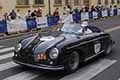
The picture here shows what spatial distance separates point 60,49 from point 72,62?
0.61 meters

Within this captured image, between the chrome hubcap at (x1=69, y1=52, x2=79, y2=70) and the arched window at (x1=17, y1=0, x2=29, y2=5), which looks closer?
the chrome hubcap at (x1=69, y1=52, x2=79, y2=70)

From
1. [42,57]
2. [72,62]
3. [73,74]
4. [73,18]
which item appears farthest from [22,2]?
[42,57]

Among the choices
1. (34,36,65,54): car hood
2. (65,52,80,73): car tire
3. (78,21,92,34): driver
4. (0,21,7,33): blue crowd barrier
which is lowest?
(0,21,7,33): blue crowd barrier

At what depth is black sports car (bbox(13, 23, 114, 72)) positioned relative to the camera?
725cm

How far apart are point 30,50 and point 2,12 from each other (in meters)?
15.9

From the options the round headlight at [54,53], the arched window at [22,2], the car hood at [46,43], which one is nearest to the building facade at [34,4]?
the arched window at [22,2]

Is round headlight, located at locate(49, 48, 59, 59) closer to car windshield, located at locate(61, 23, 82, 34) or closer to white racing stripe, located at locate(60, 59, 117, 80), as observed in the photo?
white racing stripe, located at locate(60, 59, 117, 80)

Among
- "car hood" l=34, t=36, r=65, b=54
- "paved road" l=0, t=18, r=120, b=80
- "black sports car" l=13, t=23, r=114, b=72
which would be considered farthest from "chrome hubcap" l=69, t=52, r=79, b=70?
"car hood" l=34, t=36, r=65, b=54

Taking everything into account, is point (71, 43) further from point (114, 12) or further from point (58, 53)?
point (114, 12)

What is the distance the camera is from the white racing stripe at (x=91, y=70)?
7.34 m

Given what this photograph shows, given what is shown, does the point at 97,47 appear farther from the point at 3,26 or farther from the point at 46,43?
the point at 3,26

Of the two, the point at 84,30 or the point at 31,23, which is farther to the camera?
the point at 31,23

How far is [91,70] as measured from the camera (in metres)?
8.05

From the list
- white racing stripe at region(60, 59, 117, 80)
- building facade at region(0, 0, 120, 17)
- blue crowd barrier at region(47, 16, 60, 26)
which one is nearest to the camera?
white racing stripe at region(60, 59, 117, 80)
